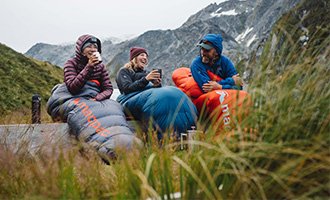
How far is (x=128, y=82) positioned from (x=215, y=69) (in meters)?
1.11

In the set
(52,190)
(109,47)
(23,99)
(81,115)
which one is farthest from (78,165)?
(109,47)

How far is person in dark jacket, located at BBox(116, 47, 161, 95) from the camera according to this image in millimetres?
3105

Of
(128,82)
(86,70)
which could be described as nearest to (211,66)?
(128,82)

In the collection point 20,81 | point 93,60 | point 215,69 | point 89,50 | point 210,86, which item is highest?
point 89,50

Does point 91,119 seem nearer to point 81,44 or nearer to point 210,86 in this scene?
point 81,44

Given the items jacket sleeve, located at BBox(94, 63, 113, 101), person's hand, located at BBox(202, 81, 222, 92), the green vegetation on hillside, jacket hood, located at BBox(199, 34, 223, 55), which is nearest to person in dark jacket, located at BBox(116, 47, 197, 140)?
jacket sleeve, located at BBox(94, 63, 113, 101)

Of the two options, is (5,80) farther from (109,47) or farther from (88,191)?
(109,47)

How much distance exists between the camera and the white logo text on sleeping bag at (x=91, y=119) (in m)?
2.50

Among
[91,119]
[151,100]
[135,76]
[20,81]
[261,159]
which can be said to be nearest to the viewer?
[261,159]

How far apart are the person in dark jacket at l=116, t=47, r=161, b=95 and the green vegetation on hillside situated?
4.90 m

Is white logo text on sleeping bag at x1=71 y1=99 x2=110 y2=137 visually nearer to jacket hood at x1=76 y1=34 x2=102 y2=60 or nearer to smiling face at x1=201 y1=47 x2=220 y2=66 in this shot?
jacket hood at x1=76 y1=34 x2=102 y2=60

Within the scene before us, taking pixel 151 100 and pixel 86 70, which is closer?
pixel 151 100

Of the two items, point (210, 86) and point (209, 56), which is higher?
point (209, 56)

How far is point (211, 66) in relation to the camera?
324cm
